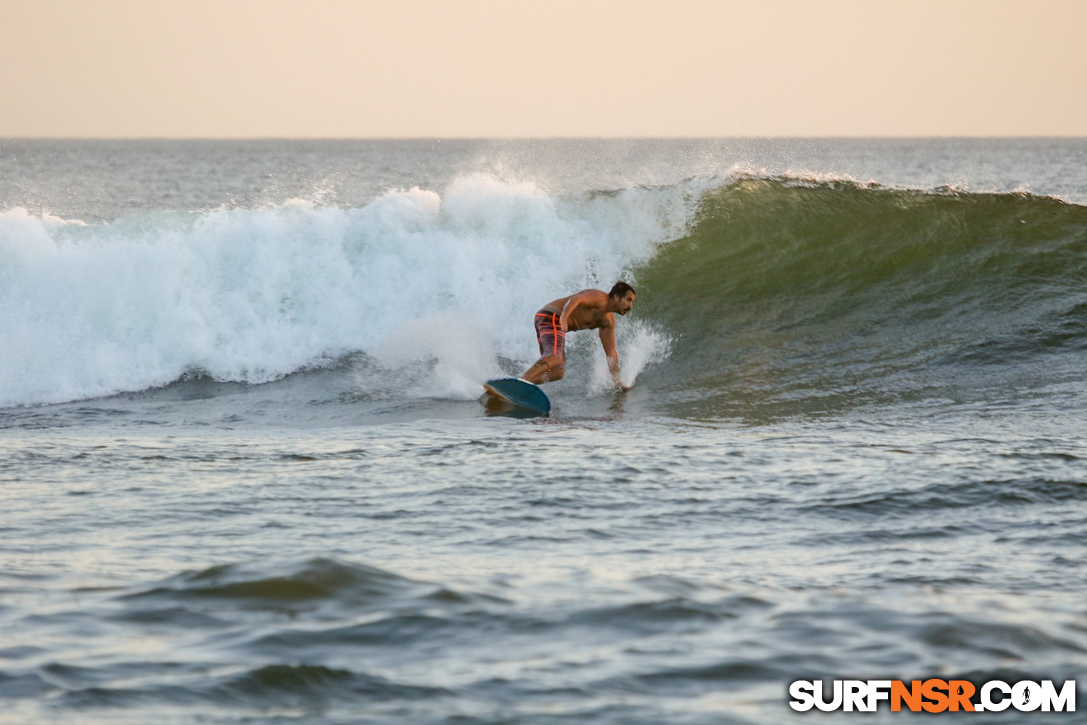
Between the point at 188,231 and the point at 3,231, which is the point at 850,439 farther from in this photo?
the point at 3,231

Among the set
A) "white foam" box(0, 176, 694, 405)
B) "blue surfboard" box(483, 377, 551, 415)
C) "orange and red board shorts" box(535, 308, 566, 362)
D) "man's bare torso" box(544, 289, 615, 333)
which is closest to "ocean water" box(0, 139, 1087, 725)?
"white foam" box(0, 176, 694, 405)

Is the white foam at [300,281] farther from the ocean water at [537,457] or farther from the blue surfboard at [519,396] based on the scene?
the blue surfboard at [519,396]

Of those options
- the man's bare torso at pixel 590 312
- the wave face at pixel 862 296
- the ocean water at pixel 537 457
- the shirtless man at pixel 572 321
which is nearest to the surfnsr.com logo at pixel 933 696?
the ocean water at pixel 537 457

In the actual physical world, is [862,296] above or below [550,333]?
above

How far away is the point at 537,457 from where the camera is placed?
24.8 feet

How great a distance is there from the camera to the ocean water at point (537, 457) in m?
3.79

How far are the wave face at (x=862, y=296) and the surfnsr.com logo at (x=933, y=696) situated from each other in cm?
622

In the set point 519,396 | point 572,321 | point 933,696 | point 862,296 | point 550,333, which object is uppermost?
point 862,296

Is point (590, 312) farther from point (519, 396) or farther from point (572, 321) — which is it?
point (519, 396)

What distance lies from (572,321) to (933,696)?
7328 mm

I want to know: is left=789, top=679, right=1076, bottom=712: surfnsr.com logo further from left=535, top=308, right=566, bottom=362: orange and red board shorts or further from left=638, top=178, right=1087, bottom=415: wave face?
left=535, top=308, right=566, bottom=362: orange and red board shorts

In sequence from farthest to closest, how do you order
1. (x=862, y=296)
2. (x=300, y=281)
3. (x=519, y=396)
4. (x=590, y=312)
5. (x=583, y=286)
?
(x=300, y=281) < (x=583, y=286) < (x=862, y=296) < (x=590, y=312) < (x=519, y=396)

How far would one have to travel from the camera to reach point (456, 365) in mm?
11586

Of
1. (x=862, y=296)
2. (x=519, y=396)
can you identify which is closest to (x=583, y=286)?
(x=862, y=296)
